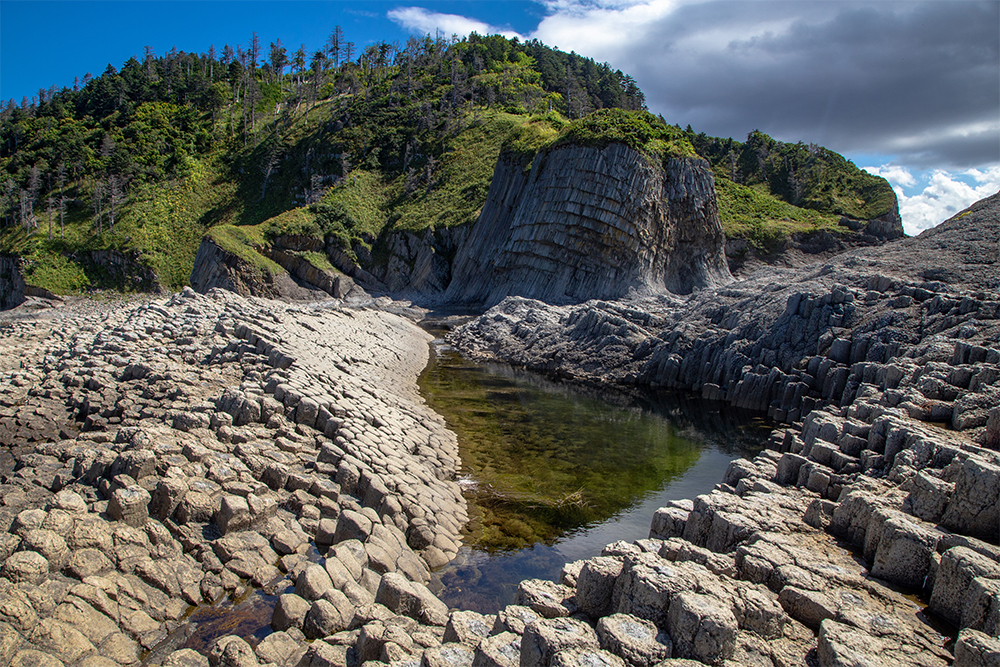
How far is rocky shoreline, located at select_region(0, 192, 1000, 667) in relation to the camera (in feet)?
18.3

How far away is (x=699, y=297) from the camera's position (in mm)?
31469

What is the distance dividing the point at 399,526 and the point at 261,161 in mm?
85258

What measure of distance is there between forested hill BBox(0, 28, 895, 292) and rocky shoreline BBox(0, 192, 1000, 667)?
4497 cm

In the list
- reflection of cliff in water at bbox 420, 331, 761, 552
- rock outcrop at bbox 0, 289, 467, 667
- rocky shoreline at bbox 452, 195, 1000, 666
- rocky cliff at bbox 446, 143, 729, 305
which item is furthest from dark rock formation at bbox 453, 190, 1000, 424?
rocky cliff at bbox 446, 143, 729, 305

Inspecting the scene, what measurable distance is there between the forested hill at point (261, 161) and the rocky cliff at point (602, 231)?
1176 cm

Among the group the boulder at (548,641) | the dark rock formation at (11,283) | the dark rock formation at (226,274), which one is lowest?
the dark rock formation at (11,283)

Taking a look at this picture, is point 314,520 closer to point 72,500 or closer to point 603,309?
point 72,500

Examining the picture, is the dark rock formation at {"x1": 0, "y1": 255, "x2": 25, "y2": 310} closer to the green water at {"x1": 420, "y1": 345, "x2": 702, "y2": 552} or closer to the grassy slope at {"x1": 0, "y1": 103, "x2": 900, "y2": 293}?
the grassy slope at {"x1": 0, "y1": 103, "x2": 900, "y2": 293}

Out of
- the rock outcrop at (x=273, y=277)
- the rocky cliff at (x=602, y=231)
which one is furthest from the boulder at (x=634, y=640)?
the rock outcrop at (x=273, y=277)

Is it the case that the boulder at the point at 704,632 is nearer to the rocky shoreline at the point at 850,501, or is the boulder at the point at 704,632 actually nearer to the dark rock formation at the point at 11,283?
the rocky shoreline at the point at 850,501

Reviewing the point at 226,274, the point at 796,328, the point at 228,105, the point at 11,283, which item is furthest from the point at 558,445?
the point at 228,105

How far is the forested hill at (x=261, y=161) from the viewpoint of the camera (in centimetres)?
6291

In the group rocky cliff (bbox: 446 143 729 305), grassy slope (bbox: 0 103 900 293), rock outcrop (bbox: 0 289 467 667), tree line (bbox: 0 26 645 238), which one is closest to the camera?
rock outcrop (bbox: 0 289 467 667)

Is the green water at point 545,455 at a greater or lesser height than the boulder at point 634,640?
lesser
